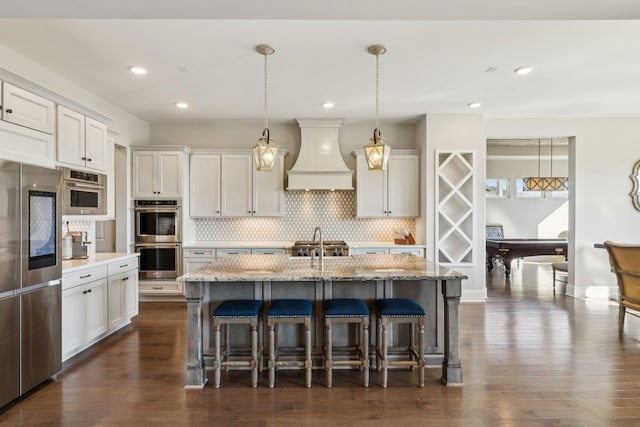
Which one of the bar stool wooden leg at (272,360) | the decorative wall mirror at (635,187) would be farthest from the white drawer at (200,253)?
the decorative wall mirror at (635,187)

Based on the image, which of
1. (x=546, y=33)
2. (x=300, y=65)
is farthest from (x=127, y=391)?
(x=546, y=33)

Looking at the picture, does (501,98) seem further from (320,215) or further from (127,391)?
(127,391)

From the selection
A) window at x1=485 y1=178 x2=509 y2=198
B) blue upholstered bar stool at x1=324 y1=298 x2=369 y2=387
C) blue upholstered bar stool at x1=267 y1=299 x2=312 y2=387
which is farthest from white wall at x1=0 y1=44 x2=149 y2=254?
window at x1=485 y1=178 x2=509 y2=198

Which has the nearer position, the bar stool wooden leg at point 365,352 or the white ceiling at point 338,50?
the white ceiling at point 338,50

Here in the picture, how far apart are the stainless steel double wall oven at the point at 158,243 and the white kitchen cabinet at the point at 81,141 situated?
131 cm

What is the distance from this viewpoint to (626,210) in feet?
18.6

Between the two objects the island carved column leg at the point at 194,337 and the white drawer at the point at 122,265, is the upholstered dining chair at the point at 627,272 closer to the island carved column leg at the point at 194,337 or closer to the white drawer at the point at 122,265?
the island carved column leg at the point at 194,337

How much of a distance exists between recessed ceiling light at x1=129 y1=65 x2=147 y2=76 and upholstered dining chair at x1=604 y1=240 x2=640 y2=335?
5.43 meters

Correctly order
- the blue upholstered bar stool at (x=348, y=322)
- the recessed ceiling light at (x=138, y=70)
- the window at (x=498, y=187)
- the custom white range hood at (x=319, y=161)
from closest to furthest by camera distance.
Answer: the blue upholstered bar stool at (x=348, y=322) < the recessed ceiling light at (x=138, y=70) < the custom white range hood at (x=319, y=161) < the window at (x=498, y=187)

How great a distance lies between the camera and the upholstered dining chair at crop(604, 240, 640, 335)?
379 centimetres

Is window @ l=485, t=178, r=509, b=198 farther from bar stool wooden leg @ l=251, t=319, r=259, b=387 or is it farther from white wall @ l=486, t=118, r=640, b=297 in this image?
bar stool wooden leg @ l=251, t=319, r=259, b=387

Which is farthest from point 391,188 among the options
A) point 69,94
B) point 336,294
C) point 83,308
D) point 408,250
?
point 69,94

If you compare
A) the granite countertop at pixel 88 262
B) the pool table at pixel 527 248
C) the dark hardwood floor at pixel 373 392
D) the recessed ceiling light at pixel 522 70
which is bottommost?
the dark hardwood floor at pixel 373 392

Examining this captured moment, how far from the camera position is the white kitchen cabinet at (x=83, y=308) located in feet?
10.4
